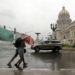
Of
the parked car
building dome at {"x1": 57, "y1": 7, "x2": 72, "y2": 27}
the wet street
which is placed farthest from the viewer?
building dome at {"x1": 57, "y1": 7, "x2": 72, "y2": 27}

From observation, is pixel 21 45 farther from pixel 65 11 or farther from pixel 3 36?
pixel 65 11

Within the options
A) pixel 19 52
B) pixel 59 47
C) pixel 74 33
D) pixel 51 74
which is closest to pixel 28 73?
pixel 51 74

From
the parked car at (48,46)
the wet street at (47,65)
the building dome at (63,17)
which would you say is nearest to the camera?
the wet street at (47,65)

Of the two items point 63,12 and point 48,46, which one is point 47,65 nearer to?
point 48,46

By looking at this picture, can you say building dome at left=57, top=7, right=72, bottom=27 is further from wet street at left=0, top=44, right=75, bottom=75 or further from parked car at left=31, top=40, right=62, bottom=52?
wet street at left=0, top=44, right=75, bottom=75

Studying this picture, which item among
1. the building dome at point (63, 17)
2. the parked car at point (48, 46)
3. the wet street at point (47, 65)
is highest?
the building dome at point (63, 17)

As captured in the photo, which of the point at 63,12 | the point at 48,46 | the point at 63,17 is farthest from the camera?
the point at 63,12

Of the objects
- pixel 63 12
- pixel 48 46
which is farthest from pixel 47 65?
pixel 63 12

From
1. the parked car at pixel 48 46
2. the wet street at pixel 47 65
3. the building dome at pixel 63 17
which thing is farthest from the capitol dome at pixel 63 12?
the wet street at pixel 47 65

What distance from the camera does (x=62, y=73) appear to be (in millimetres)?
→ 7133

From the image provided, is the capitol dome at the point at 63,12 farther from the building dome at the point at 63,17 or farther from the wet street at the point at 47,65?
the wet street at the point at 47,65

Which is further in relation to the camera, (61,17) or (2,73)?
(61,17)

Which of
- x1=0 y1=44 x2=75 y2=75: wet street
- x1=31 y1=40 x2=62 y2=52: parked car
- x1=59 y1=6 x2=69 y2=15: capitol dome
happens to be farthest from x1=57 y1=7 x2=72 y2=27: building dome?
x1=0 y1=44 x2=75 y2=75: wet street

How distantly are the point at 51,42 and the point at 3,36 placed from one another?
173 feet
